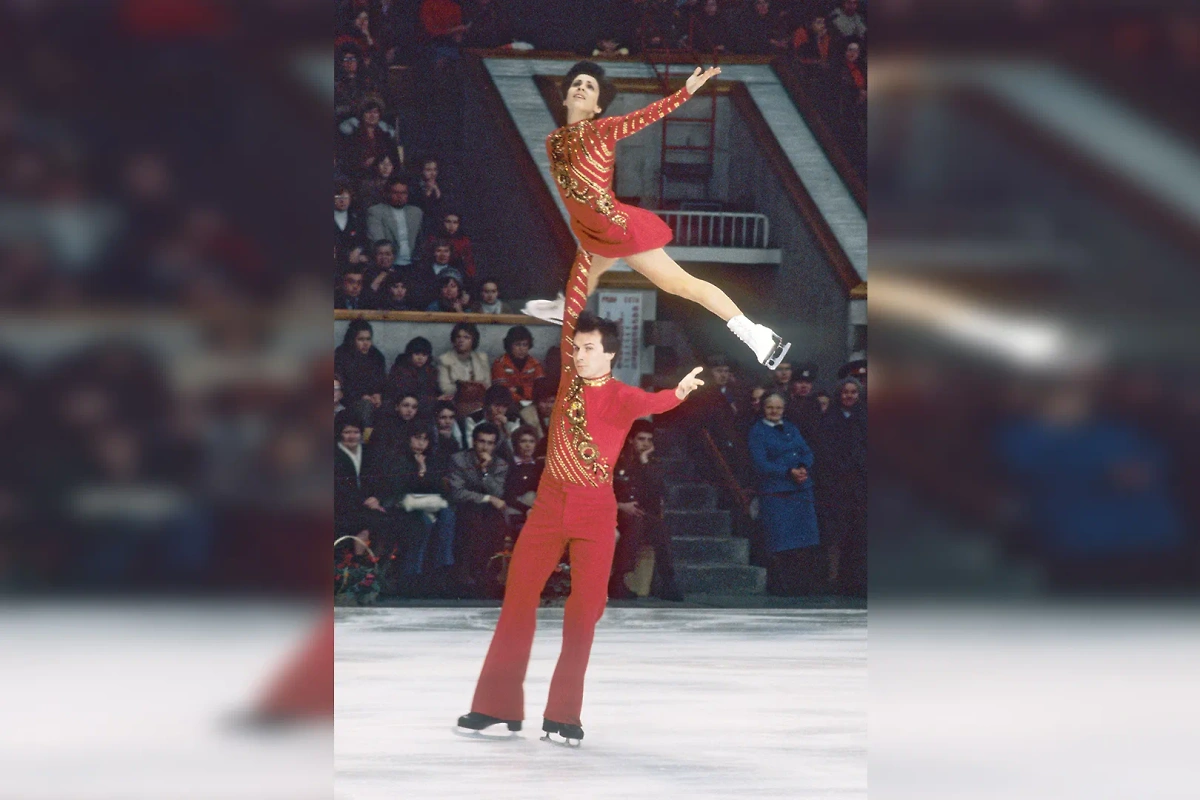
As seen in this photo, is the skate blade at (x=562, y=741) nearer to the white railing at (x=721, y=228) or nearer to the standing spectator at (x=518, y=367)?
the standing spectator at (x=518, y=367)

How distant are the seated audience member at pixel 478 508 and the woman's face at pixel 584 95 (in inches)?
161

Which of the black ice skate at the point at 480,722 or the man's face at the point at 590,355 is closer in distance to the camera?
the man's face at the point at 590,355

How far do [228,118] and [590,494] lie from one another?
332 centimetres

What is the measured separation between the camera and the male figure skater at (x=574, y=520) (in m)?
4.93

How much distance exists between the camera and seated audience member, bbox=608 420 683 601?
28.5 feet

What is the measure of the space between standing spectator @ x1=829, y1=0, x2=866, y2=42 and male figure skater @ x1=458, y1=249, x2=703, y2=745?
633 centimetres

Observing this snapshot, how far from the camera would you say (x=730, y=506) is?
9516 mm

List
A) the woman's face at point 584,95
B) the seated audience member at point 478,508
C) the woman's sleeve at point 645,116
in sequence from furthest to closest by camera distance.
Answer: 1. the seated audience member at point 478,508
2. the woman's face at point 584,95
3. the woman's sleeve at point 645,116

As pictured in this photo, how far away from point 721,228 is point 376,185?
2.25 metres

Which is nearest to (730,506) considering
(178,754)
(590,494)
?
(590,494)

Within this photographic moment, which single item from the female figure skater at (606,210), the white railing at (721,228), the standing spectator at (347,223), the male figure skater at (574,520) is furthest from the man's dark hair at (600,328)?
the white railing at (721,228)

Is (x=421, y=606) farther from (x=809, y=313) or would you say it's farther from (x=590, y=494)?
(x=590, y=494)

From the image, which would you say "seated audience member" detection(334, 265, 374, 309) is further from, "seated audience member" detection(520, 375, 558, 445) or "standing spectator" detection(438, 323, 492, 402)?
"seated audience member" detection(520, 375, 558, 445)

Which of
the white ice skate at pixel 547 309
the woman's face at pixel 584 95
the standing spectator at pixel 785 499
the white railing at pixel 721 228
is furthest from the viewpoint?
the white railing at pixel 721 228
